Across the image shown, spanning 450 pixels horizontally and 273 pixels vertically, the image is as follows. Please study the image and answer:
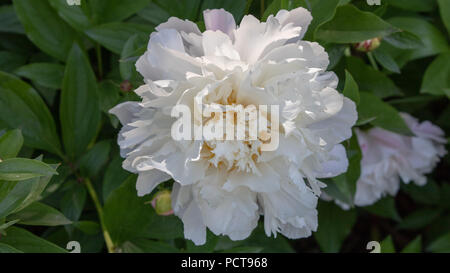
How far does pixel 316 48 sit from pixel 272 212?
0.78ft

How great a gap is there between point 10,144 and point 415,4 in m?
0.89

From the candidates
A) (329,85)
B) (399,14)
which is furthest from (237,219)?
(399,14)

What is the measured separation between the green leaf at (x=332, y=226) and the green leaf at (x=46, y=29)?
73 centimetres

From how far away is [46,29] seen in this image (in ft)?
3.38

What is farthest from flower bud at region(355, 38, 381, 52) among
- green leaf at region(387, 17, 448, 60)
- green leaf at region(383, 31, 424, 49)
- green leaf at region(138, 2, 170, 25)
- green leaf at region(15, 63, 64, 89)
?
green leaf at region(15, 63, 64, 89)

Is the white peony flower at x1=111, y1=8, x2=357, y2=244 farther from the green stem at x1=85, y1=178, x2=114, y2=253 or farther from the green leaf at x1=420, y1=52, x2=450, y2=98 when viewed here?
the green leaf at x1=420, y1=52, x2=450, y2=98

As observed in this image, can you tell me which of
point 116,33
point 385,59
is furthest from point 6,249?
point 385,59

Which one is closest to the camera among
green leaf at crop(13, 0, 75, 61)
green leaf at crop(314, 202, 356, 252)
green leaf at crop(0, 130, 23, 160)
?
green leaf at crop(0, 130, 23, 160)

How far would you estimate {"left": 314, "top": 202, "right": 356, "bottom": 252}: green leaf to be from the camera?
126 cm

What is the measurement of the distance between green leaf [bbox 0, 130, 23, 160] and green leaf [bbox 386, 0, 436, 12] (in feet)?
2.62

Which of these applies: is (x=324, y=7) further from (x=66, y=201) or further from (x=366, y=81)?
(x=66, y=201)
